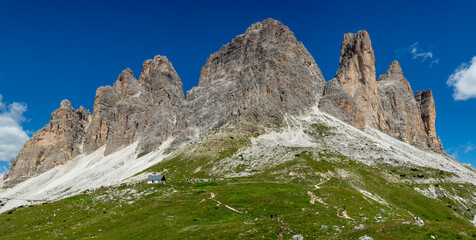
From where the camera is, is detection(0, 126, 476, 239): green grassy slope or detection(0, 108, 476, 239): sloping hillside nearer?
detection(0, 126, 476, 239): green grassy slope

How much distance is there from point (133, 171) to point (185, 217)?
123 meters

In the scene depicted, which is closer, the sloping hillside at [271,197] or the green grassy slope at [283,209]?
the green grassy slope at [283,209]

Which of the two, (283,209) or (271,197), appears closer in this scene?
(283,209)

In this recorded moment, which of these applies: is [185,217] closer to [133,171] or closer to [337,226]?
[337,226]

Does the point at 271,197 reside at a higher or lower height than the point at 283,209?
higher

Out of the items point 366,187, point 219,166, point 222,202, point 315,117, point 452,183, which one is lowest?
point 452,183

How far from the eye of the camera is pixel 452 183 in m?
107

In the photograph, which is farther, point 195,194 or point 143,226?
point 195,194

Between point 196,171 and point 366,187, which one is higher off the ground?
point 196,171

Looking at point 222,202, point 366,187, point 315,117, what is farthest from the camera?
point 315,117

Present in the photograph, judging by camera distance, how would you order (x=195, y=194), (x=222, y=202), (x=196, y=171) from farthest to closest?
1. (x=196, y=171)
2. (x=195, y=194)
3. (x=222, y=202)

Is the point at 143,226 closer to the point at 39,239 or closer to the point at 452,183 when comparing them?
the point at 39,239

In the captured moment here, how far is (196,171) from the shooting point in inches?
5098

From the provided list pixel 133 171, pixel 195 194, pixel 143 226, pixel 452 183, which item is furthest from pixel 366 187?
pixel 133 171
